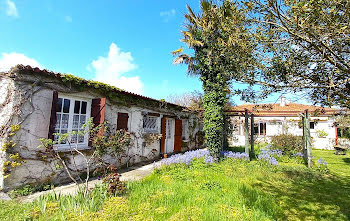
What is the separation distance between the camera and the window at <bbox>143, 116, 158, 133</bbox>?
9586mm

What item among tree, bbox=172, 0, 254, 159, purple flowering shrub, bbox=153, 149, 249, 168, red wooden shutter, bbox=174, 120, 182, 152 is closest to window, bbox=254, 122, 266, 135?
red wooden shutter, bbox=174, 120, 182, 152

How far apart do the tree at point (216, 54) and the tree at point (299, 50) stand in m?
0.27

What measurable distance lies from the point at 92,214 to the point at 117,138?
8.47ft

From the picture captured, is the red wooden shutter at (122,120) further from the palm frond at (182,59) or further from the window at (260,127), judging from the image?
the window at (260,127)

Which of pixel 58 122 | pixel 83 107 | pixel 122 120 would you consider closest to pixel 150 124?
pixel 122 120

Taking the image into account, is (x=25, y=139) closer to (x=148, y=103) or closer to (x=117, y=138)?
(x=117, y=138)

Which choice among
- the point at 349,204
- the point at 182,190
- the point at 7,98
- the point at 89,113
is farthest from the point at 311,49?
the point at 7,98

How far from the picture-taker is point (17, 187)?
468cm

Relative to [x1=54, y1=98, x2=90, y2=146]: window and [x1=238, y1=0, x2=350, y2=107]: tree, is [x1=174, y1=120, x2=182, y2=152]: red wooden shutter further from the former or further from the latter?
[x1=238, y1=0, x2=350, y2=107]: tree

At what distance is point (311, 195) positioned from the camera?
5.18 meters

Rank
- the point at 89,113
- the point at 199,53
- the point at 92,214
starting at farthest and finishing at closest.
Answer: the point at 199,53, the point at 89,113, the point at 92,214

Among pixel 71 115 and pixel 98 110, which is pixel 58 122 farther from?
pixel 98 110

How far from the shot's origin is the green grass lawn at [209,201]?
3.31 m

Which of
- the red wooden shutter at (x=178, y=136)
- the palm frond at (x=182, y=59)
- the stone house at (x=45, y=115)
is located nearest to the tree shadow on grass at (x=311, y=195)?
the stone house at (x=45, y=115)
